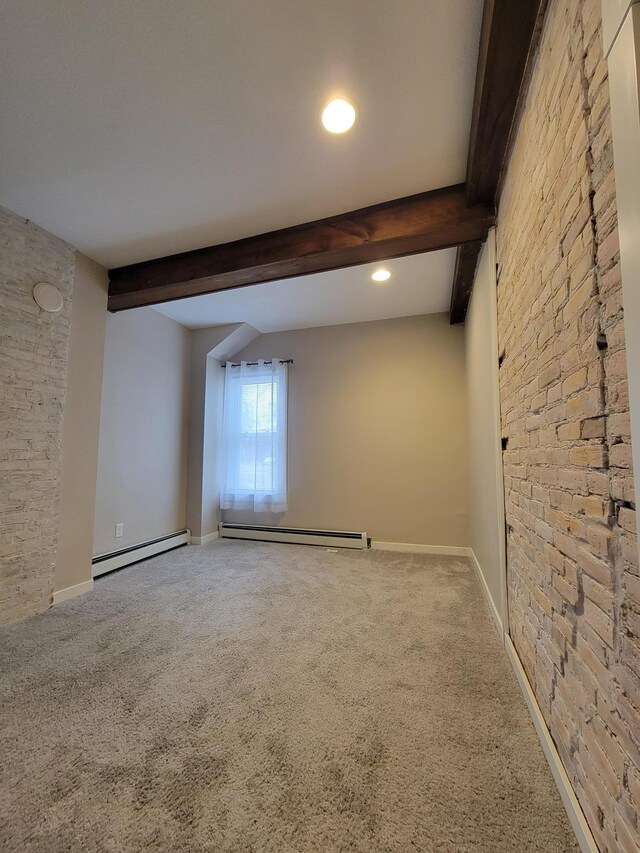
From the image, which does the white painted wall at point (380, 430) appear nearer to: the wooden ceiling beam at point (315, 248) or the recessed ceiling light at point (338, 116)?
the wooden ceiling beam at point (315, 248)

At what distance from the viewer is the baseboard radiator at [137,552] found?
297 centimetres

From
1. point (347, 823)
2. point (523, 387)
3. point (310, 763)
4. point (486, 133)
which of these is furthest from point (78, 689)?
point (486, 133)

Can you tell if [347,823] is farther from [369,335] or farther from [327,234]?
[369,335]

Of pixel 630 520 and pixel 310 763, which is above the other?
pixel 630 520

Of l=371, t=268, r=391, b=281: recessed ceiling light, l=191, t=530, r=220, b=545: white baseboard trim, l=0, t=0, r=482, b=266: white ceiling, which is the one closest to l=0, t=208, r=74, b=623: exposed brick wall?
l=0, t=0, r=482, b=266: white ceiling

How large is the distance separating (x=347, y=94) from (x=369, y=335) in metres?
2.59

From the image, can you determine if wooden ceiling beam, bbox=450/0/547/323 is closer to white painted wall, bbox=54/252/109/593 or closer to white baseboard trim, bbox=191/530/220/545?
white painted wall, bbox=54/252/109/593

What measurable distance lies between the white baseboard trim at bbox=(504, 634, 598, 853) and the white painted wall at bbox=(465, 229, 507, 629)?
16.9 inches

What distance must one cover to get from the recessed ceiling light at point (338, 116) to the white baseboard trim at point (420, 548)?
346cm

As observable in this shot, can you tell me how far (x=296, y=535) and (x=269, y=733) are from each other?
8.87ft

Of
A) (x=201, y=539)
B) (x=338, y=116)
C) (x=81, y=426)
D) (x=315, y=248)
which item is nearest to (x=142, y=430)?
(x=81, y=426)

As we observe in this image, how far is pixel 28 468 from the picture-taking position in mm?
2275

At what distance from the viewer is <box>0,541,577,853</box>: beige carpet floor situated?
97 centimetres

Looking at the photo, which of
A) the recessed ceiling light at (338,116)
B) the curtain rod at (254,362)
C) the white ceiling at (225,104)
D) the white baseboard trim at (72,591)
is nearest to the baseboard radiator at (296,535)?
the white baseboard trim at (72,591)
